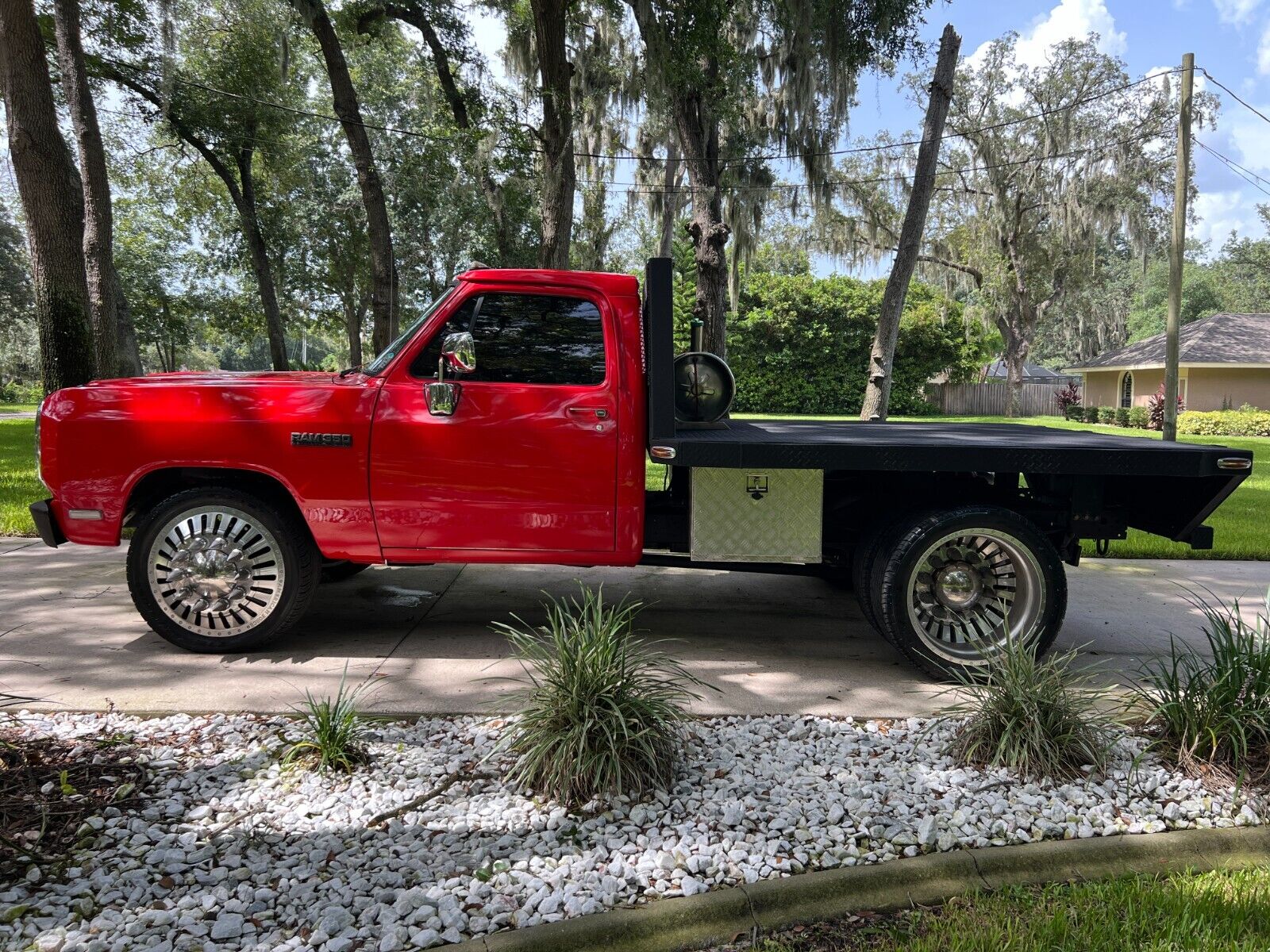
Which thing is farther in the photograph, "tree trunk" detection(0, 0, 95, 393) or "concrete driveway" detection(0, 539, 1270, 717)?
"tree trunk" detection(0, 0, 95, 393)

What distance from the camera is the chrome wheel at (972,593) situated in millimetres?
4238

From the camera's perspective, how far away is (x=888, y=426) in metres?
5.60

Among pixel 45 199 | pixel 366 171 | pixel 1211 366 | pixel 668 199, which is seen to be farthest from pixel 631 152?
pixel 1211 366

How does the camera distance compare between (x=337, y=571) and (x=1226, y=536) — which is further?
(x=1226, y=536)

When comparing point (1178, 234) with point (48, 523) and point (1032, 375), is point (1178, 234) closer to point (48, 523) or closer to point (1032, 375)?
point (48, 523)

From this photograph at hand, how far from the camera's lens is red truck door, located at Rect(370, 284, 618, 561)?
430 cm

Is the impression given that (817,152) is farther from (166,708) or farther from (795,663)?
(166,708)

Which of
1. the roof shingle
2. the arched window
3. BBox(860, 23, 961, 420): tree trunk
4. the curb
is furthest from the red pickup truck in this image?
the arched window

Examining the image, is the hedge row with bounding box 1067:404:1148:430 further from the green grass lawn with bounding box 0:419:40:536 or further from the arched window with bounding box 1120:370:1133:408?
the green grass lawn with bounding box 0:419:40:536

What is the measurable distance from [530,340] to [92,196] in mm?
8806

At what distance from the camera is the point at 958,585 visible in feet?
14.2

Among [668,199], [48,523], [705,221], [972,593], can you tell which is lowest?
[972,593]

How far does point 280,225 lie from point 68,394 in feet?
80.3

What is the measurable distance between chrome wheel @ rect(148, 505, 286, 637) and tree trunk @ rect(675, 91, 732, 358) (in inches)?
340
